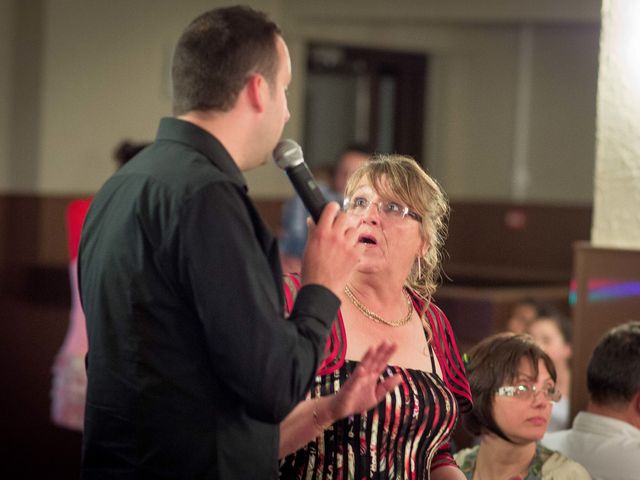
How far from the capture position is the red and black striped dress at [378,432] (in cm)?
204

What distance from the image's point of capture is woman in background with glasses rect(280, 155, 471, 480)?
204 centimetres

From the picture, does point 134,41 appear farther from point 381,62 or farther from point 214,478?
point 214,478

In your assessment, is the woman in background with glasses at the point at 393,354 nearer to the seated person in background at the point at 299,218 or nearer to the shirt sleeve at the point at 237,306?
the shirt sleeve at the point at 237,306

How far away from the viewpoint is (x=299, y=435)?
1904 millimetres

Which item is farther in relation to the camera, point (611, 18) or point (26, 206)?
point (26, 206)

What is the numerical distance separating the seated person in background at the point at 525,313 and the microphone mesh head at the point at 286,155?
282 cm

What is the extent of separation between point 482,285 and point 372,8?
211 centimetres

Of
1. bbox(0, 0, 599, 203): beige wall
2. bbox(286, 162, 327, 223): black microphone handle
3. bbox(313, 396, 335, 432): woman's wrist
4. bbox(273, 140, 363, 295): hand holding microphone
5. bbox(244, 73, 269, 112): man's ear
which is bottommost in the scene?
bbox(313, 396, 335, 432): woman's wrist

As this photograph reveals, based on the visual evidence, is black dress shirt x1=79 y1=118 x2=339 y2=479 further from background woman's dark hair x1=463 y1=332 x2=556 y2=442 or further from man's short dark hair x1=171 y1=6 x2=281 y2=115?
background woman's dark hair x1=463 y1=332 x2=556 y2=442

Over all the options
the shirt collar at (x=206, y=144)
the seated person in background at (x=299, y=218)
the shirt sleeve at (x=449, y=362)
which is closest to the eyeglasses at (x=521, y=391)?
the shirt sleeve at (x=449, y=362)

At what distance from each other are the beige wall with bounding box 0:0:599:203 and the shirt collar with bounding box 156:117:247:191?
445cm

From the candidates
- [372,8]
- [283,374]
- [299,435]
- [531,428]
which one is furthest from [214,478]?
[372,8]

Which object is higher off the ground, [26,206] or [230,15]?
[230,15]

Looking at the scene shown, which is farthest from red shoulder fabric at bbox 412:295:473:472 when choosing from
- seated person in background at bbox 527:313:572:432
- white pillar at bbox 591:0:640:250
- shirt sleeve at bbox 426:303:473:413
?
seated person in background at bbox 527:313:572:432
